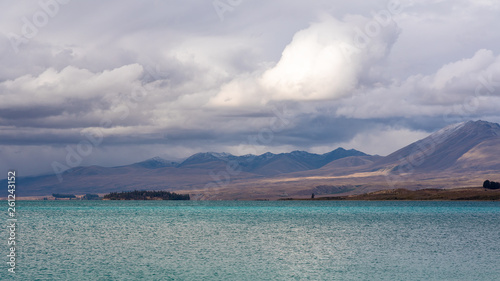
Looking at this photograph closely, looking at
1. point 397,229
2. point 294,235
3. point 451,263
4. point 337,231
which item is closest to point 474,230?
point 397,229

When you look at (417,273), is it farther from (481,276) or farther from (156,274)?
(156,274)

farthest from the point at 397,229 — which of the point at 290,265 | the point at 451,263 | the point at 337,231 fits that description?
the point at 290,265

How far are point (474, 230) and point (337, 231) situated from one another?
31.4 m

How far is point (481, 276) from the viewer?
58969 mm

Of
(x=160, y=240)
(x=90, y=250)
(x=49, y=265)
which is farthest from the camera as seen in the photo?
(x=160, y=240)

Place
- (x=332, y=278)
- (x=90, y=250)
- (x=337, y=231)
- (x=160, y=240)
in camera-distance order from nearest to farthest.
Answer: (x=332, y=278)
(x=90, y=250)
(x=160, y=240)
(x=337, y=231)

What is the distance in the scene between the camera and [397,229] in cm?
11919

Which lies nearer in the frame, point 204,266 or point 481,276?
point 481,276

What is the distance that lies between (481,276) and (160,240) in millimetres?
56473

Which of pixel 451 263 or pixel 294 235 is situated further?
pixel 294 235

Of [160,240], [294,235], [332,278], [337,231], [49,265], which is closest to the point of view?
[332,278]

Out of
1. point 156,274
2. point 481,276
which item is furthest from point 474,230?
point 156,274

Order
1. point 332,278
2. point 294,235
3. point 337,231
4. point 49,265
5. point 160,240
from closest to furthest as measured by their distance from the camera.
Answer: point 332,278, point 49,265, point 160,240, point 294,235, point 337,231

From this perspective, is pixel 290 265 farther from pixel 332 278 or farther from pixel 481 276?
pixel 481 276
